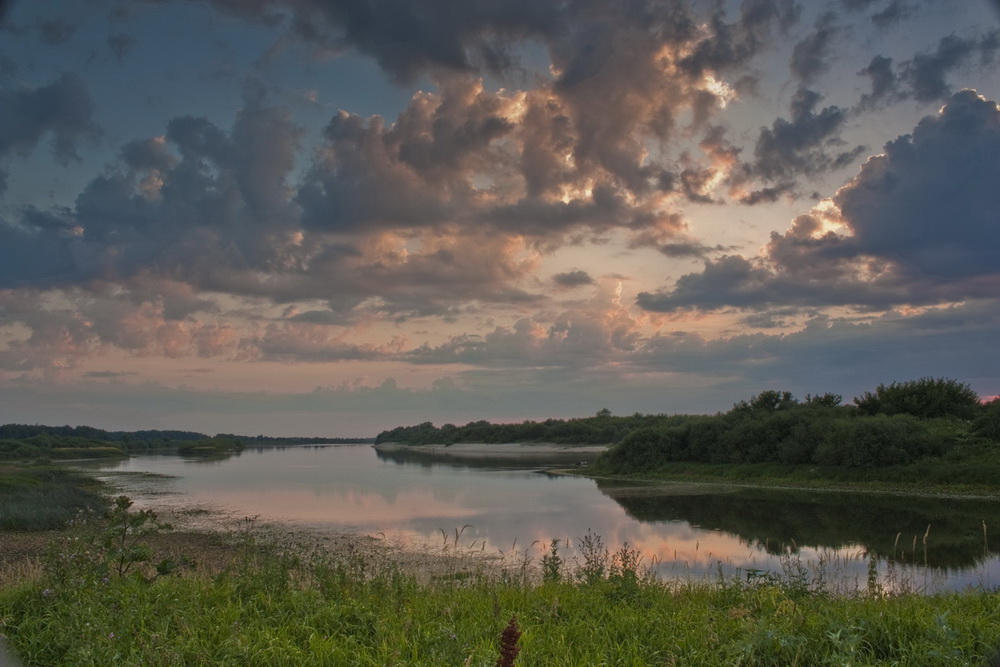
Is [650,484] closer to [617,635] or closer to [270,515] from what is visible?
[270,515]

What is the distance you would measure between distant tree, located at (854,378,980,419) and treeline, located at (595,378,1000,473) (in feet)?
0.21

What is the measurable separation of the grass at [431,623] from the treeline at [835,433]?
124ft

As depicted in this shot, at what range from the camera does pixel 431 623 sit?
6297mm

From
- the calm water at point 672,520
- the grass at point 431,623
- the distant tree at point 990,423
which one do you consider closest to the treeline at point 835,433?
the distant tree at point 990,423

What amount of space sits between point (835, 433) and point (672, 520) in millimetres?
21085

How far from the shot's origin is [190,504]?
38.4m

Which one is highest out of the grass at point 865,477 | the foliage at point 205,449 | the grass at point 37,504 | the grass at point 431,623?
the grass at point 431,623

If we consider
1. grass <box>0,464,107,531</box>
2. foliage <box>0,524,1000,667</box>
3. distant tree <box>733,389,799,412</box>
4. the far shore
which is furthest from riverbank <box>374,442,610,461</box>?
foliage <box>0,524,1000,667</box>

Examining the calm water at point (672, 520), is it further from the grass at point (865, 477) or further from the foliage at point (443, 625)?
the foliage at point (443, 625)

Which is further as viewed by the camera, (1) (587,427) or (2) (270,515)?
(1) (587,427)

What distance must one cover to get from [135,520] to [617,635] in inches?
217

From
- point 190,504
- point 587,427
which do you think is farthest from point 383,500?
point 587,427

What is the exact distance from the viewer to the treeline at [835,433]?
134 feet

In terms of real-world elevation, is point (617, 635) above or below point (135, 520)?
below
